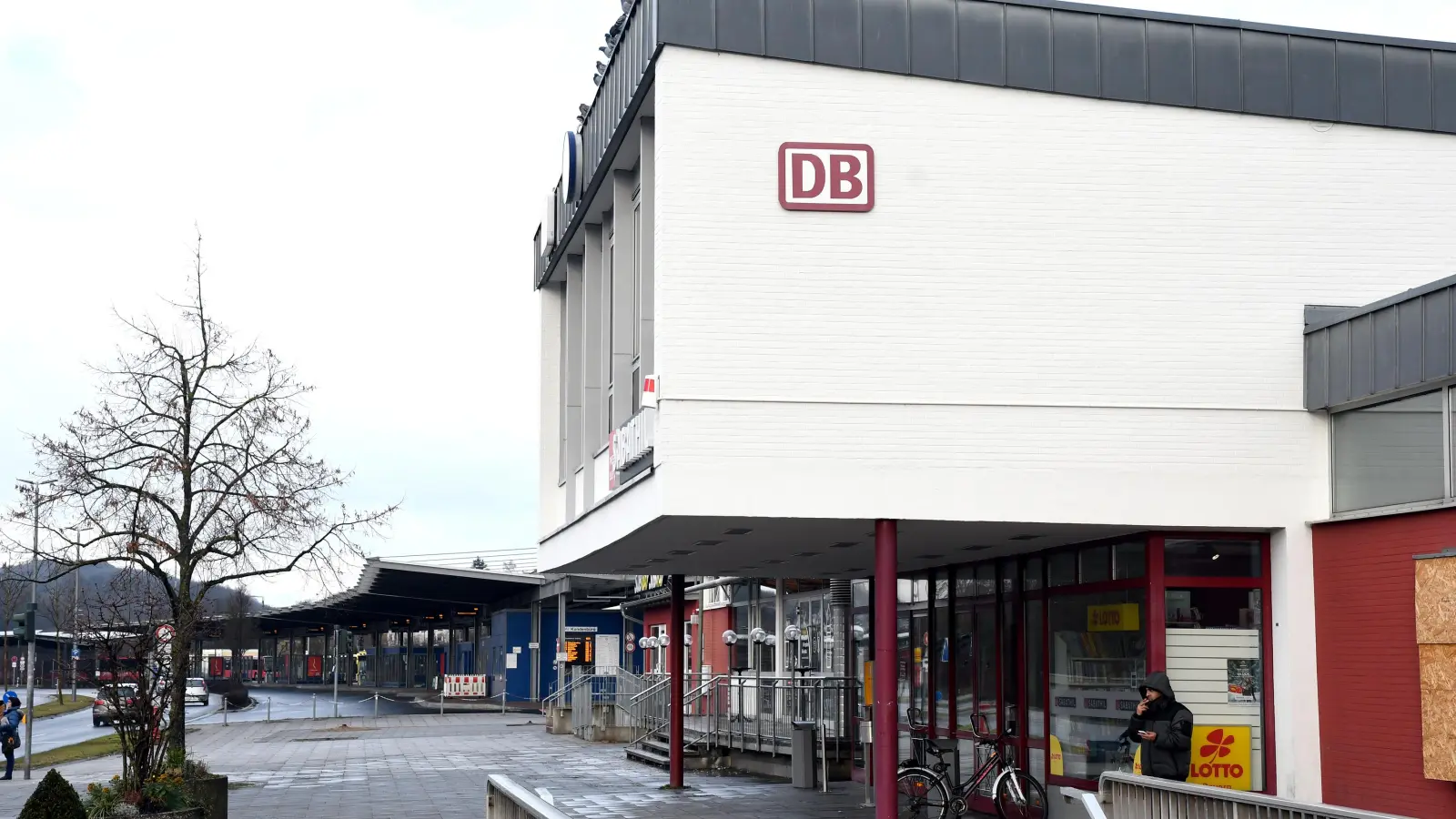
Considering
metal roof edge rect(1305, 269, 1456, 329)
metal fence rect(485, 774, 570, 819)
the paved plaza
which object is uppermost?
metal roof edge rect(1305, 269, 1456, 329)

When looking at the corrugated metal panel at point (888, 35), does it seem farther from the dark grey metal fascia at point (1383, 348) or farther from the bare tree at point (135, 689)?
the bare tree at point (135, 689)

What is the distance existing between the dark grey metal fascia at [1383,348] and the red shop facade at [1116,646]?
180 centimetres

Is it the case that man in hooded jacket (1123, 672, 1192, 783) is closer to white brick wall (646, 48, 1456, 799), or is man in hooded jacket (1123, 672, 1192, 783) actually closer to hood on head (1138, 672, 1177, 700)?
hood on head (1138, 672, 1177, 700)

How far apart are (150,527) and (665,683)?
35.5 feet

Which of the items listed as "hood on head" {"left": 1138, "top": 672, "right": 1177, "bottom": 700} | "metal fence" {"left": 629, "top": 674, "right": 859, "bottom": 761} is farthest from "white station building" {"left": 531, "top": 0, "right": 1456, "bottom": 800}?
"metal fence" {"left": 629, "top": 674, "right": 859, "bottom": 761}

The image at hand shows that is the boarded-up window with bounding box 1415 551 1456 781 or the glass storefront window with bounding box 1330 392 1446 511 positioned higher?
the glass storefront window with bounding box 1330 392 1446 511

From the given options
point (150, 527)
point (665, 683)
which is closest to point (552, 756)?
point (665, 683)

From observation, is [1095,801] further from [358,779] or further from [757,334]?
[358,779]

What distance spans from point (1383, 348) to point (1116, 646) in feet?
13.8

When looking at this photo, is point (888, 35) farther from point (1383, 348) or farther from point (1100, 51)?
point (1383, 348)

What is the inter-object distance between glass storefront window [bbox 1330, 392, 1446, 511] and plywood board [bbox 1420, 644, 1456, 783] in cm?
147

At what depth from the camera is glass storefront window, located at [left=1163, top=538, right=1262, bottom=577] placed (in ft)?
55.8

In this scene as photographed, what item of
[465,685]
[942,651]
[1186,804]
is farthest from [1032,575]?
[465,685]

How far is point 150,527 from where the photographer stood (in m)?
25.0
